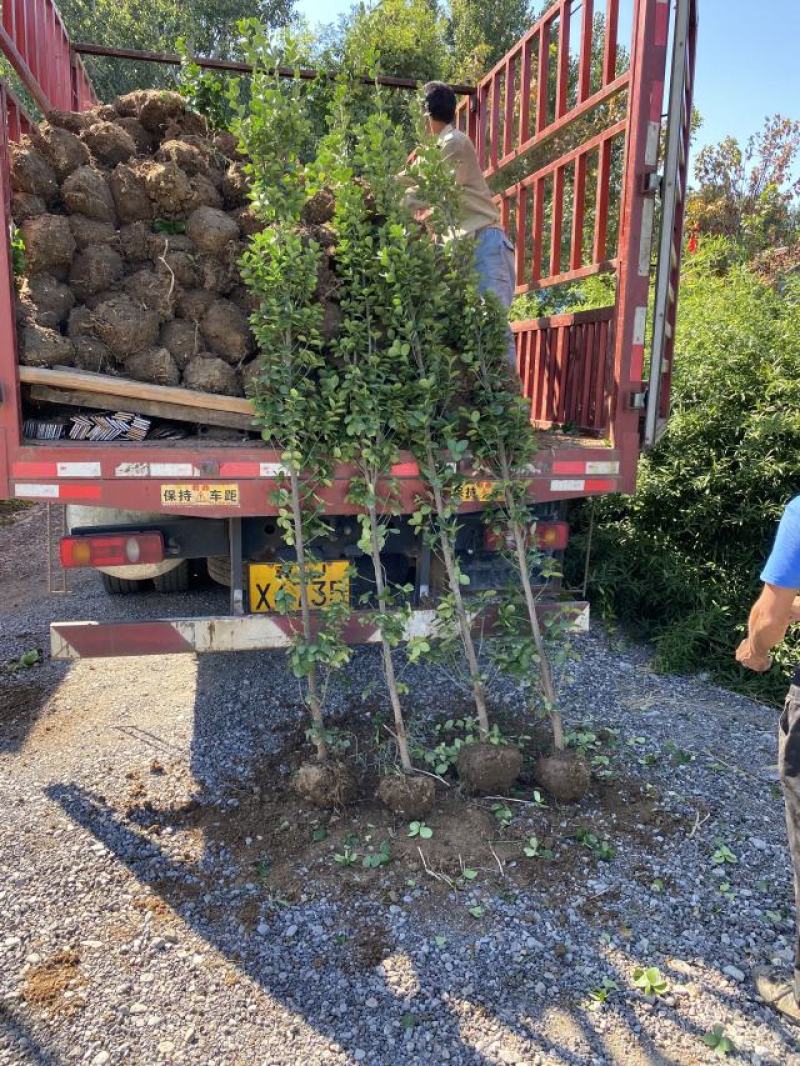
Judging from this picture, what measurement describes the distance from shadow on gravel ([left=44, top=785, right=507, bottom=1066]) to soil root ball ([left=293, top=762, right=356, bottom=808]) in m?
0.46

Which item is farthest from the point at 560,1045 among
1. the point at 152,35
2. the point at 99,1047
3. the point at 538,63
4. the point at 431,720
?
the point at 152,35

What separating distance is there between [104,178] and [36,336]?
2.84ft

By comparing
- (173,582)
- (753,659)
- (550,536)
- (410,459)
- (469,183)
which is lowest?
(173,582)

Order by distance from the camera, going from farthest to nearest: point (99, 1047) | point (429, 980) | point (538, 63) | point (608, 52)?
point (538, 63), point (608, 52), point (429, 980), point (99, 1047)

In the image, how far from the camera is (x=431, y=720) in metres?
3.83

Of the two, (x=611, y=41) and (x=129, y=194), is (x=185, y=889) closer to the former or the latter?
(x=129, y=194)

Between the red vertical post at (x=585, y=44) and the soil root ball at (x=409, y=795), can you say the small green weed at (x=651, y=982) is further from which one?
the red vertical post at (x=585, y=44)

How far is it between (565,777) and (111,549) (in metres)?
1.99

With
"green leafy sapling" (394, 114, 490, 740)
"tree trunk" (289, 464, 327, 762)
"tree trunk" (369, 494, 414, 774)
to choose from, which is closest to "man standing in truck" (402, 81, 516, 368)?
"green leafy sapling" (394, 114, 490, 740)

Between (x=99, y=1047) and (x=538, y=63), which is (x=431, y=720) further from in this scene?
(x=538, y=63)

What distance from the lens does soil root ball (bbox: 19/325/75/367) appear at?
9.53 feet

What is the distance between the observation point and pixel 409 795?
9.70ft

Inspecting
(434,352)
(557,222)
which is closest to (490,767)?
(434,352)

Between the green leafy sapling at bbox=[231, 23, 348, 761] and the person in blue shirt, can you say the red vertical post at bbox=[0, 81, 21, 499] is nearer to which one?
the green leafy sapling at bbox=[231, 23, 348, 761]
